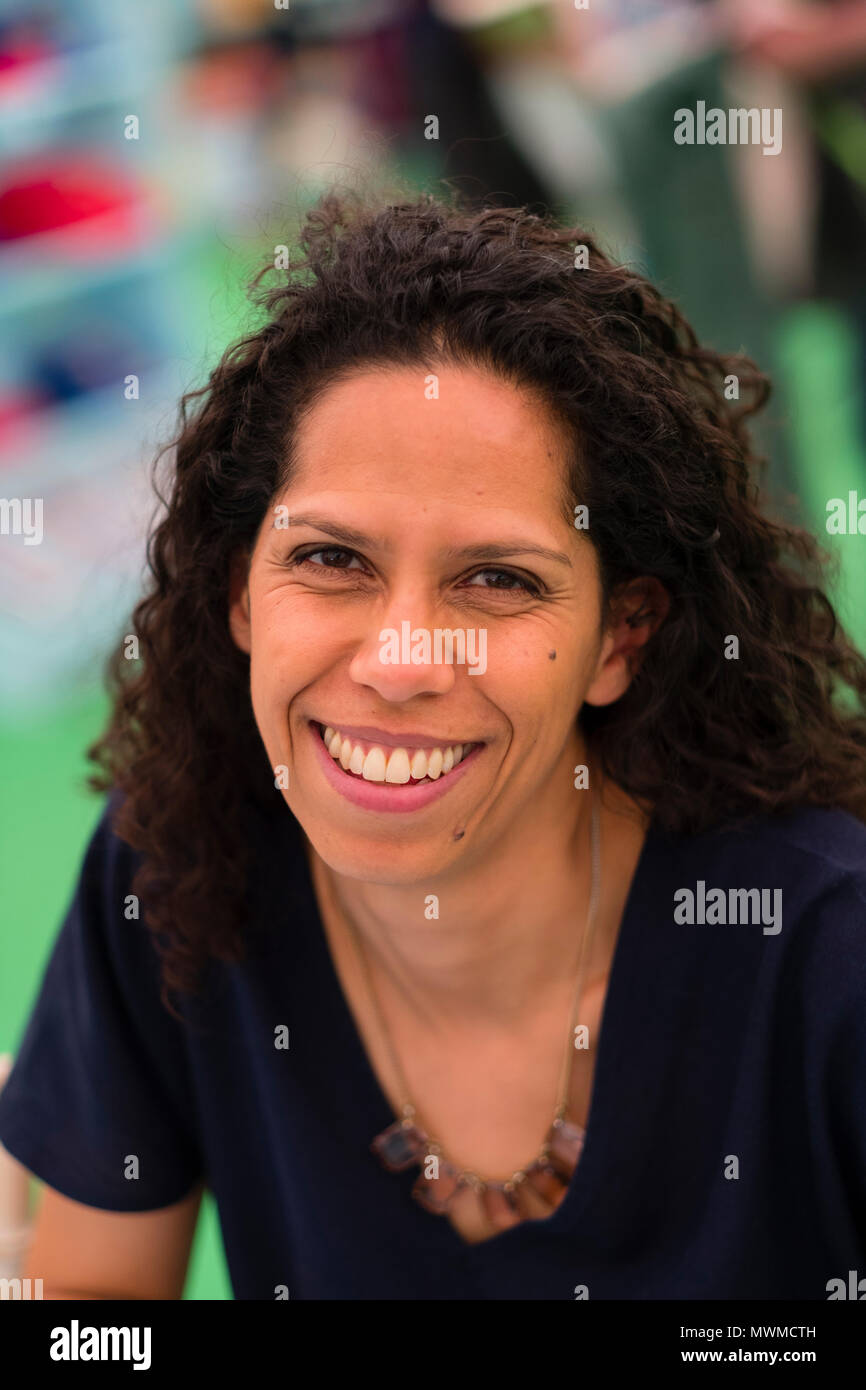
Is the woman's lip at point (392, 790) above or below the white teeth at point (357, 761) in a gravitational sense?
below

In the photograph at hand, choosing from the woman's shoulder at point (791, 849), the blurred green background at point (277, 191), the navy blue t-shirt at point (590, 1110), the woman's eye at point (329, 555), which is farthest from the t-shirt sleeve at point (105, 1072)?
the blurred green background at point (277, 191)

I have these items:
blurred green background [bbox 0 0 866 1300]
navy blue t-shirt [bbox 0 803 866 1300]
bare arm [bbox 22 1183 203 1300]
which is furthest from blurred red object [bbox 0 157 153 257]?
bare arm [bbox 22 1183 203 1300]

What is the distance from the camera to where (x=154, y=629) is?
1478mm

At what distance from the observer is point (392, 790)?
1197 millimetres

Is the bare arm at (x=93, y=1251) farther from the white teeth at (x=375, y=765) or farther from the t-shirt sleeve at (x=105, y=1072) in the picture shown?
the white teeth at (x=375, y=765)

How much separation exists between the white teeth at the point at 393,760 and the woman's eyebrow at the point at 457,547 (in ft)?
0.56

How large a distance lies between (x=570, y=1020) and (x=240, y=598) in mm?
552

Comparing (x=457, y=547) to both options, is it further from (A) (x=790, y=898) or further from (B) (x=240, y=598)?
(A) (x=790, y=898)

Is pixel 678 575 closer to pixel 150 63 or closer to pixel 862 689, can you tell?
pixel 862 689

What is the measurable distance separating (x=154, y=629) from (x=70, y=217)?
270cm

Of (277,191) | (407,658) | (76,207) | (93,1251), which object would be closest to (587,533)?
(407,658)

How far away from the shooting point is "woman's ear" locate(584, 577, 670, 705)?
1.33 metres

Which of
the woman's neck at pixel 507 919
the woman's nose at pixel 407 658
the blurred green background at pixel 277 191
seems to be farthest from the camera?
the blurred green background at pixel 277 191

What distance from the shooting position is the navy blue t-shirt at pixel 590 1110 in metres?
1.28
